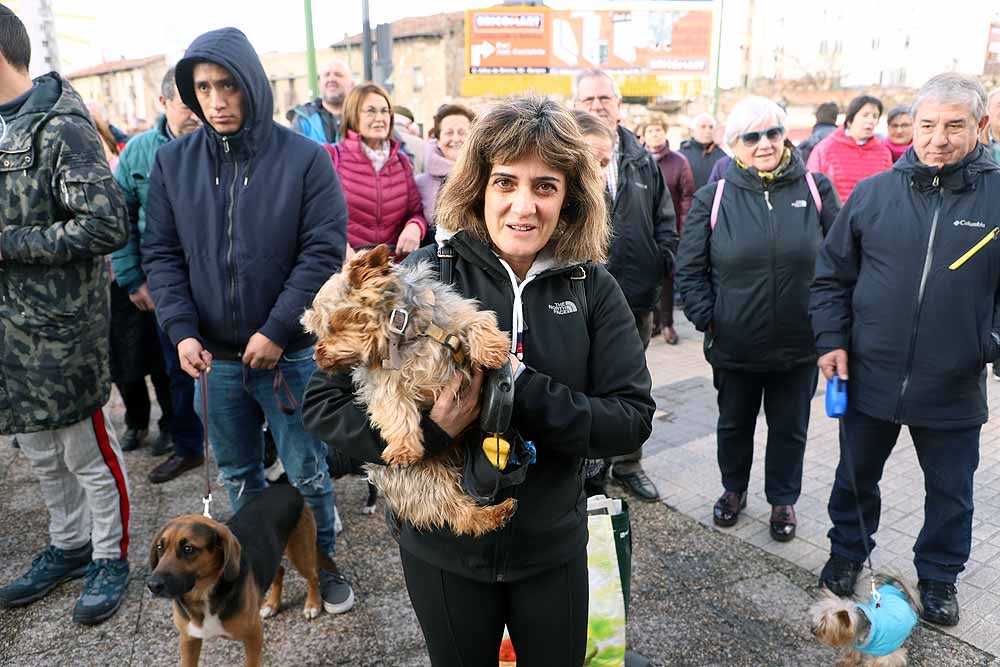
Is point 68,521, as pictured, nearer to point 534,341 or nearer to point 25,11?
point 534,341

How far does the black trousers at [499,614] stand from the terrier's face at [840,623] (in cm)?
133

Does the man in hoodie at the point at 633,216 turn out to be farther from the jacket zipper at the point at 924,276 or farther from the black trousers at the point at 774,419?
the jacket zipper at the point at 924,276

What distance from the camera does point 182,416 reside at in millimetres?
4844

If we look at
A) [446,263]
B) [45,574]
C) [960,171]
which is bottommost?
[45,574]

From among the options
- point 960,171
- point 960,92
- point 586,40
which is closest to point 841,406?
point 960,171

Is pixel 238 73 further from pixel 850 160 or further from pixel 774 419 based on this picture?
pixel 850 160

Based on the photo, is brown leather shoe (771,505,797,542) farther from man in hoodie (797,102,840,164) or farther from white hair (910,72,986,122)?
man in hoodie (797,102,840,164)

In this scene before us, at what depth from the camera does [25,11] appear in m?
4.32

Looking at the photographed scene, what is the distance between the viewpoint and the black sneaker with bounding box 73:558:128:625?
316 centimetres

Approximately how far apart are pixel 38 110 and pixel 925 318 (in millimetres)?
3878

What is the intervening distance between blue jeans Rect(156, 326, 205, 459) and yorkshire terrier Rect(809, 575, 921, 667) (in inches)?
157

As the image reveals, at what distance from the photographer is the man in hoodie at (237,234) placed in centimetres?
290

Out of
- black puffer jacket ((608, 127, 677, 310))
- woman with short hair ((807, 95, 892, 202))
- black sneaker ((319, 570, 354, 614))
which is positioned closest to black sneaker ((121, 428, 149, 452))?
black sneaker ((319, 570, 354, 614))

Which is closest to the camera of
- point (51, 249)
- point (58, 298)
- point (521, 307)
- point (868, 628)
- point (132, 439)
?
point (521, 307)
